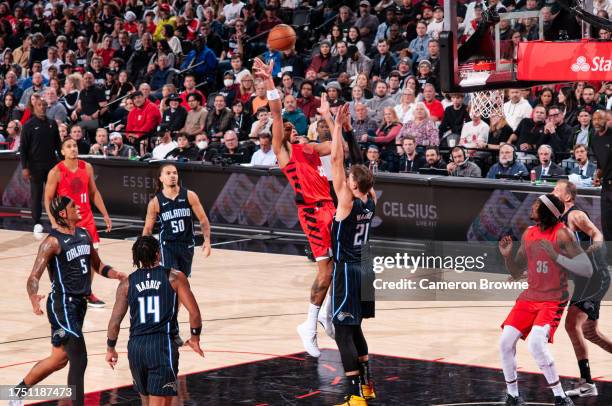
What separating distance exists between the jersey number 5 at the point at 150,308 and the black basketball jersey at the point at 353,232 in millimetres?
2038

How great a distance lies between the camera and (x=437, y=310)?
1384 centimetres

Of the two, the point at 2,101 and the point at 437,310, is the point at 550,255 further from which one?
the point at 2,101

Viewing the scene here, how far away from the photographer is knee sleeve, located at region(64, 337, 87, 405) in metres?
8.88

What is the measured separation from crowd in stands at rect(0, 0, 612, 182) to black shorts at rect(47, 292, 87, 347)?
3398 millimetres

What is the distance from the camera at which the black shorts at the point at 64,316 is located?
29.5 ft

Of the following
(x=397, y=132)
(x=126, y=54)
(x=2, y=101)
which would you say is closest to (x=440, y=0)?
(x=397, y=132)

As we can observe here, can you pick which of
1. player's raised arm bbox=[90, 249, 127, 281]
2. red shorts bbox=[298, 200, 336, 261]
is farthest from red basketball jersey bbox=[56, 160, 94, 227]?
player's raised arm bbox=[90, 249, 127, 281]

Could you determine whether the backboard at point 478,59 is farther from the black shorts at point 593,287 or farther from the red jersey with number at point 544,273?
the red jersey with number at point 544,273

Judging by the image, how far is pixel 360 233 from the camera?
9586mm

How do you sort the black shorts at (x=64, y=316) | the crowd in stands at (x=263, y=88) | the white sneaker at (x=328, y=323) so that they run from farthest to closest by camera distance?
the crowd in stands at (x=263, y=88)
the white sneaker at (x=328, y=323)
the black shorts at (x=64, y=316)

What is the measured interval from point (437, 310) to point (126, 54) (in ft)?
49.5

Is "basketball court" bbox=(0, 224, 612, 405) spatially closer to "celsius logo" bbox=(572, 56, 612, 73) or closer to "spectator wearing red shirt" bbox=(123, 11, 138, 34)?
"celsius logo" bbox=(572, 56, 612, 73)

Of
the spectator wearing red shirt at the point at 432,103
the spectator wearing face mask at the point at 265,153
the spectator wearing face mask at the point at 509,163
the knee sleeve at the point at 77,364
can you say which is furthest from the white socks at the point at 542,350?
the spectator wearing red shirt at the point at 432,103

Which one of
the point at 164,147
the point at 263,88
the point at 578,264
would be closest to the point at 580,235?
the point at 578,264
